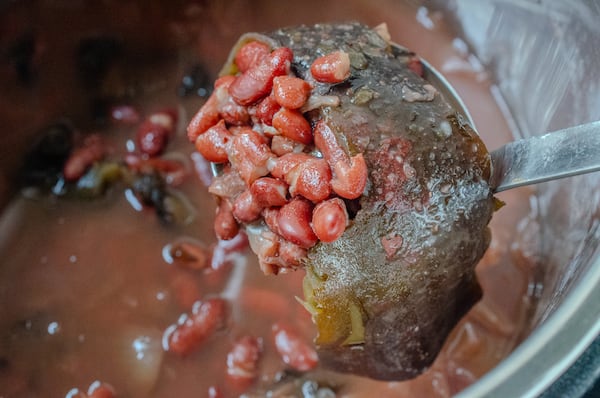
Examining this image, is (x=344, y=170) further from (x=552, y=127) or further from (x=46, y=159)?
(x=46, y=159)

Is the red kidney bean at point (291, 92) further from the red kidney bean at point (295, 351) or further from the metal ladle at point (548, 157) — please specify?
the red kidney bean at point (295, 351)

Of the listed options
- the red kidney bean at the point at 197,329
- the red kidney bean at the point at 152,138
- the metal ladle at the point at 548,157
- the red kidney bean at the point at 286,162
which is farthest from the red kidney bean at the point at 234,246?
the metal ladle at the point at 548,157

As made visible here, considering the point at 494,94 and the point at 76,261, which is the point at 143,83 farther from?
the point at 494,94

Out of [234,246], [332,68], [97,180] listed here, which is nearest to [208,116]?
[332,68]

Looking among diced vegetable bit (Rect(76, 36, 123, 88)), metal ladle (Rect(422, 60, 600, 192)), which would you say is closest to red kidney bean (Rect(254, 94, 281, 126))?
→ metal ladle (Rect(422, 60, 600, 192))

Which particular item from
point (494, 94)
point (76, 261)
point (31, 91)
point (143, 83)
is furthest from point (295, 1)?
point (76, 261)

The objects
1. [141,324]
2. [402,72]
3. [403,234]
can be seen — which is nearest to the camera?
[403,234]

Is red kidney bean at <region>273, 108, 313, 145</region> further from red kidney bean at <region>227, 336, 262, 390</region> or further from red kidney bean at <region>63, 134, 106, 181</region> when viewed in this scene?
red kidney bean at <region>63, 134, 106, 181</region>

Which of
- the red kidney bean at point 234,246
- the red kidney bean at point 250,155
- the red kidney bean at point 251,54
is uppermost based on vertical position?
the red kidney bean at point 251,54
